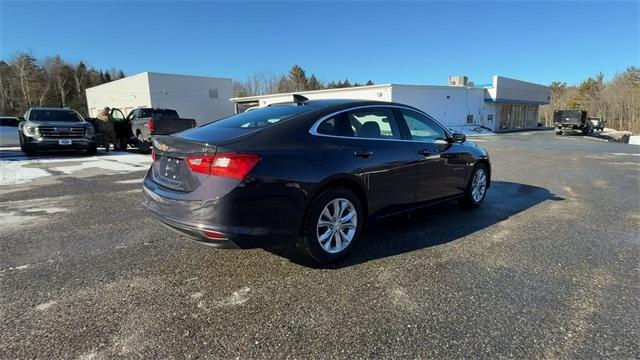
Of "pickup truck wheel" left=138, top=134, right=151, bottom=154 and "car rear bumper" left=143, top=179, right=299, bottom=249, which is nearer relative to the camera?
"car rear bumper" left=143, top=179, right=299, bottom=249

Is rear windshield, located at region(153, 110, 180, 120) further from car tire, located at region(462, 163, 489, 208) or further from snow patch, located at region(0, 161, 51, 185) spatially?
car tire, located at region(462, 163, 489, 208)

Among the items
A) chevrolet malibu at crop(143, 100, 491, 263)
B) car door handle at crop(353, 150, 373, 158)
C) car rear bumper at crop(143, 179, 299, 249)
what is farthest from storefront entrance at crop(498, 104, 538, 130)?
car rear bumper at crop(143, 179, 299, 249)

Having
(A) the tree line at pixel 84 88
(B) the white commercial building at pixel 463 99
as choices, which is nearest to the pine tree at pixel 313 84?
(A) the tree line at pixel 84 88

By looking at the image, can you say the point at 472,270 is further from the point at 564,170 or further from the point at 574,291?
the point at 564,170

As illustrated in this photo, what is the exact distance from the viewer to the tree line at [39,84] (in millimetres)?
55156

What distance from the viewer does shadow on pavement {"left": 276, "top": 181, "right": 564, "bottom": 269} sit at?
13.5ft

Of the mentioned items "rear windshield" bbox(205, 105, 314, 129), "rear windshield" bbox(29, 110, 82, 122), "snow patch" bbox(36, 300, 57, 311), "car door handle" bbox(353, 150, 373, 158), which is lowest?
"snow patch" bbox(36, 300, 57, 311)

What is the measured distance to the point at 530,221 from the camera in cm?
541

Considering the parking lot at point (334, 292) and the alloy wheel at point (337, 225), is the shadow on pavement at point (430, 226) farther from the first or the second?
the alloy wheel at point (337, 225)

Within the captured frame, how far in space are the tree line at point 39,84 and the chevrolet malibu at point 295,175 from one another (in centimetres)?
6444

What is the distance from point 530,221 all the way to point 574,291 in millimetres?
2278

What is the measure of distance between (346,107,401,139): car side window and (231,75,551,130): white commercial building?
28.3 meters

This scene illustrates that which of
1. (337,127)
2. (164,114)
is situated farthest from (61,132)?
(337,127)

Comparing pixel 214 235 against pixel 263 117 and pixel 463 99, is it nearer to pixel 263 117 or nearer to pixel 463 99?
pixel 263 117
